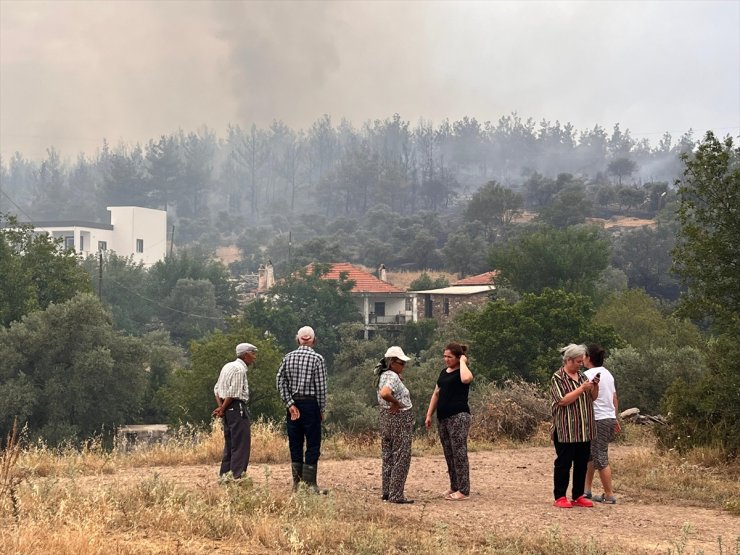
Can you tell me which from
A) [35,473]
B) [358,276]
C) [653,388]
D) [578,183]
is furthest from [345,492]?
[578,183]

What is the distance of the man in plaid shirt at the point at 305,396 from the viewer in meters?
10.7

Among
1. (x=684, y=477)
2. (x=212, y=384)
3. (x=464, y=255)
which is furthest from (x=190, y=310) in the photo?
(x=684, y=477)

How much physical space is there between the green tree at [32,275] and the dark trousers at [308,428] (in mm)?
46339

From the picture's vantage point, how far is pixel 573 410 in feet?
34.5

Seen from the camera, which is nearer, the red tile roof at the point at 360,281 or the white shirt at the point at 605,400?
the white shirt at the point at 605,400

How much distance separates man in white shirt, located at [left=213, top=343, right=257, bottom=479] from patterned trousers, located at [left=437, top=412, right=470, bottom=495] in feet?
6.81

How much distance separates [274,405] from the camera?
47312 millimetres

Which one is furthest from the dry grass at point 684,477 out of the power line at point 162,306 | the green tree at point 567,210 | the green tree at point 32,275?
the green tree at point 567,210

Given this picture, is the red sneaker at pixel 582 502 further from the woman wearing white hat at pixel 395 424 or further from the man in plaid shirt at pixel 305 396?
the man in plaid shirt at pixel 305 396

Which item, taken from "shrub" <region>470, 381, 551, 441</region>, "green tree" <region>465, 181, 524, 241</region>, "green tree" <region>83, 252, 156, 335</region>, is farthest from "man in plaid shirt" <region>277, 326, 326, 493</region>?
"green tree" <region>465, 181, 524, 241</region>

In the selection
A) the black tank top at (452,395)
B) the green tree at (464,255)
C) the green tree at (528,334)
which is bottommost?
the black tank top at (452,395)

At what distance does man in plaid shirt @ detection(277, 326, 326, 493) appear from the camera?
10.7 m

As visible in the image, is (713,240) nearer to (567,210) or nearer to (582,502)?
(582,502)

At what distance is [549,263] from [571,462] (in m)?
57.8
